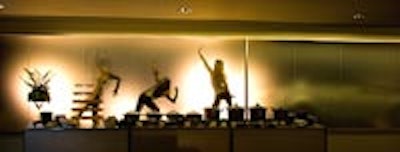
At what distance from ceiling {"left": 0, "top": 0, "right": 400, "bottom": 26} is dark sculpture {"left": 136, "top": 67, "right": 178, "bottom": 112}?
1.91ft

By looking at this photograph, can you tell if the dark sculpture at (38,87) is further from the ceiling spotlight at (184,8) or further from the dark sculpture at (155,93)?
the ceiling spotlight at (184,8)

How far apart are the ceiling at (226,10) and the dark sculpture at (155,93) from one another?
0.58 metres

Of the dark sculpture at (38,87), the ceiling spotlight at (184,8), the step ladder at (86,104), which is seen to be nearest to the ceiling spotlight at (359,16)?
the ceiling spotlight at (184,8)

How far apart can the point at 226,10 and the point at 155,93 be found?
38.4 inches

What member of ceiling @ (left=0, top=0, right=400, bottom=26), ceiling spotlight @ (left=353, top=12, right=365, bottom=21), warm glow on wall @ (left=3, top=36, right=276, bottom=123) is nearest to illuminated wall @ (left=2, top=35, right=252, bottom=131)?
warm glow on wall @ (left=3, top=36, right=276, bottom=123)

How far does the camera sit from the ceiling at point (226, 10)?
5922 mm

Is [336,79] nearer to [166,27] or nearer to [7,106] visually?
[166,27]

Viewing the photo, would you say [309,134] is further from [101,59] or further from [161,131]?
[101,59]

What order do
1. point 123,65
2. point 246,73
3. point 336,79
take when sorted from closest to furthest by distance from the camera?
1. point 123,65
2. point 246,73
3. point 336,79

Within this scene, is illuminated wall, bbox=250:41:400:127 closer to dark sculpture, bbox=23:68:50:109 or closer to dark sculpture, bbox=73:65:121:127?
dark sculpture, bbox=73:65:121:127

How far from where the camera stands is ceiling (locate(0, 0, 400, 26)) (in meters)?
5.92

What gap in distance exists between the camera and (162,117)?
6172 millimetres

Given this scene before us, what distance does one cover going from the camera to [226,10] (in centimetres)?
609

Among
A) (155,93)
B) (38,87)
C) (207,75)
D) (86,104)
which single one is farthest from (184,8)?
(38,87)
